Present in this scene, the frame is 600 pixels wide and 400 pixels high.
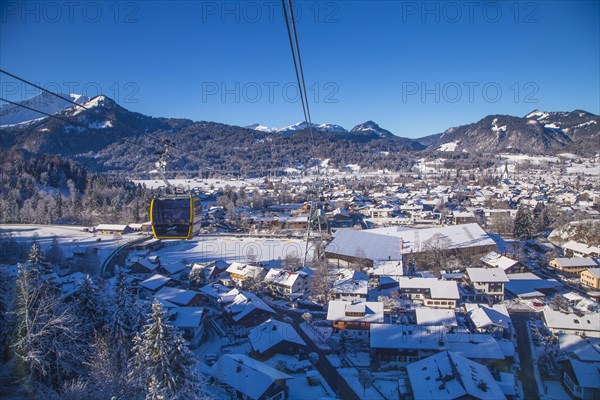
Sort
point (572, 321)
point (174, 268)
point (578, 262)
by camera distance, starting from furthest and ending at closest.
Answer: point (174, 268) → point (578, 262) → point (572, 321)

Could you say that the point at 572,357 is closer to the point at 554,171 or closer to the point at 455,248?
the point at 455,248

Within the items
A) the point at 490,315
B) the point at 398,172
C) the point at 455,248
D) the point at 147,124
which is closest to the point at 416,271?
the point at 455,248

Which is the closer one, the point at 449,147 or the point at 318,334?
the point at 318,334

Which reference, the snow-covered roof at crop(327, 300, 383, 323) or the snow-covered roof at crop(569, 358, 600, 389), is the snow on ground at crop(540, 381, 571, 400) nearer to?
the snow-covered roof at crop(569, 358, 600, 389)

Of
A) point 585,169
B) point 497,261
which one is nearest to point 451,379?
point 497,261

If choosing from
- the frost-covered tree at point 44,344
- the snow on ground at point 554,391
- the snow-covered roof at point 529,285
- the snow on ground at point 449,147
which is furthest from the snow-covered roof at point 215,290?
the snow on ground at point 449,147

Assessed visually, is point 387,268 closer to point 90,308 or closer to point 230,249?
point 230,249
